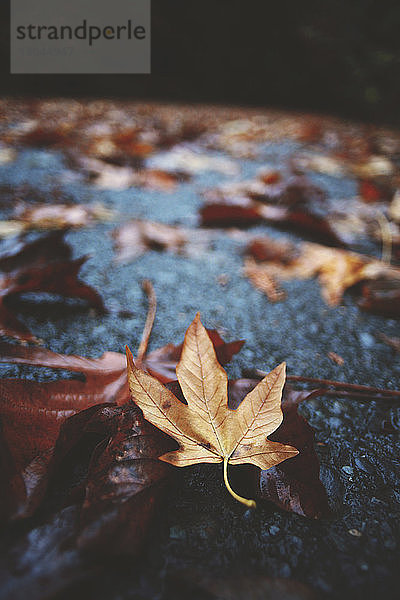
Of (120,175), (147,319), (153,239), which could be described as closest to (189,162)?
(120,175)

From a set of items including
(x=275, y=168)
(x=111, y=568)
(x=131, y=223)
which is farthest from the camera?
(x=275, y=168)

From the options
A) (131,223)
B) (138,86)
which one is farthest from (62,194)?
(138,86)

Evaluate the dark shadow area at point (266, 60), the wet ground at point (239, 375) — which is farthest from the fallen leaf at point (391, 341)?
the dark shadow area at point (266, 60)

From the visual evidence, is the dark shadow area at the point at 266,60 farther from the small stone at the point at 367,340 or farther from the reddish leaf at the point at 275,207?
the small stone at the point at 367,340

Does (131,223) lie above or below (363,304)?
above

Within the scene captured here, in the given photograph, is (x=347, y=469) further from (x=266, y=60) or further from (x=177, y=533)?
(x=266, y=60)

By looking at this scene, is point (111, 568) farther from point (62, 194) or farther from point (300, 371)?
point (62, 194)
